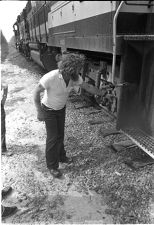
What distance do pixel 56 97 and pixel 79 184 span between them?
1.18m

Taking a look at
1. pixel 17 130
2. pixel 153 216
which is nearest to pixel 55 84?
pixel 153 216

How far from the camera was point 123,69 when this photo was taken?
3172 millimetres

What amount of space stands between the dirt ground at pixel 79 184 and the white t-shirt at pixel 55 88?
40.6 inches

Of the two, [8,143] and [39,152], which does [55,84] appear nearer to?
[39,152]

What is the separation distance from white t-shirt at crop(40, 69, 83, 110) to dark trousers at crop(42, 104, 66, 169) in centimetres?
10

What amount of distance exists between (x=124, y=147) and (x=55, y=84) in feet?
5.42

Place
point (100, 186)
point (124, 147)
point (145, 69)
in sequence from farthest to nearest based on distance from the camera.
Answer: point (124, 147) < point (145, 69) < point (100, 186)

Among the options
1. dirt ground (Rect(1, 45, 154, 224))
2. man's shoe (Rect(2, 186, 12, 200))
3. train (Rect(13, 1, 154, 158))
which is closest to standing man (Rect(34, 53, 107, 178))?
dirt ground (Rect(1, 45, 154, 224))

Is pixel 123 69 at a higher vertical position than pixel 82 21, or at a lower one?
lower

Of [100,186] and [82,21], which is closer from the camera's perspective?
[100,186]

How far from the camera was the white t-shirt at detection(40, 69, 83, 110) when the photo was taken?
2.87m

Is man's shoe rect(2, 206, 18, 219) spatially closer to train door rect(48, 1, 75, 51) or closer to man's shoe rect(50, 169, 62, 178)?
man's shoe rect(50, 169, 62, 178)

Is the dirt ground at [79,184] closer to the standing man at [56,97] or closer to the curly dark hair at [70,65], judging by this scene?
the standing man at [56,97]

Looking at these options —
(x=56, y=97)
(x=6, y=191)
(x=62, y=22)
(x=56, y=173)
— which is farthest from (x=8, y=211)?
(x=62, y=22)
